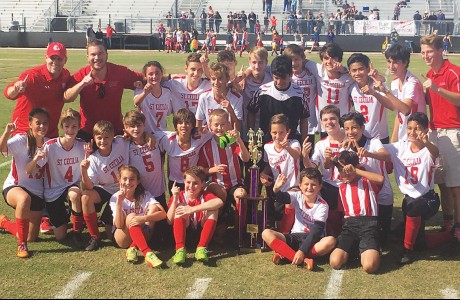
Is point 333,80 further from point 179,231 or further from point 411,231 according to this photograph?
point 179,231

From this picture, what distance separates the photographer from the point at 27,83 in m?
6.27

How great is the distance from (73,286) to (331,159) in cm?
261

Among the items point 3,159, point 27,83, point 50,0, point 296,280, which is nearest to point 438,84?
point 296,280

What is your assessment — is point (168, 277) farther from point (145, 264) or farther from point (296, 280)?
point (296, 280)

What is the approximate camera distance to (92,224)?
5965 mm

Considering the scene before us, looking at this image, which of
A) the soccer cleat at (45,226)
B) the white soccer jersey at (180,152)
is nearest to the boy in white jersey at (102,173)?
the white soccer jersey at (180,152)

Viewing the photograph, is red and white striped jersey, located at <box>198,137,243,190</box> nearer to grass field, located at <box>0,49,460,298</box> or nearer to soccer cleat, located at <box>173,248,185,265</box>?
grass field, located at <box>0,49,460,298</box>

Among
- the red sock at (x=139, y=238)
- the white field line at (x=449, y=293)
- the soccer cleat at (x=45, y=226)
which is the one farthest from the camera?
the soccer cleat at (x=45, y=226)

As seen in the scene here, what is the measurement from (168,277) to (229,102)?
7.07 feet

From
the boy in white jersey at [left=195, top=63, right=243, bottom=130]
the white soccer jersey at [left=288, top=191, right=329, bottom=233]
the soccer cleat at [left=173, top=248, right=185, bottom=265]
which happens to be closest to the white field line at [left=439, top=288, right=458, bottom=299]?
the white soccer jersey at [left=288, top=191, right=329, bottom=233]

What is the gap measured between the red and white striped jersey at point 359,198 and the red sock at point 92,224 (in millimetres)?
2318

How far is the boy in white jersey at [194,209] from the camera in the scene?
573cm

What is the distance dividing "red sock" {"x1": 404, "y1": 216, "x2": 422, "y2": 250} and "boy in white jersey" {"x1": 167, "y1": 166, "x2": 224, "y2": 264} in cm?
168

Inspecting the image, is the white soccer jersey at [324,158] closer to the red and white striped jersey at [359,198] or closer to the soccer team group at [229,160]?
the soccer team group at [229,160]
